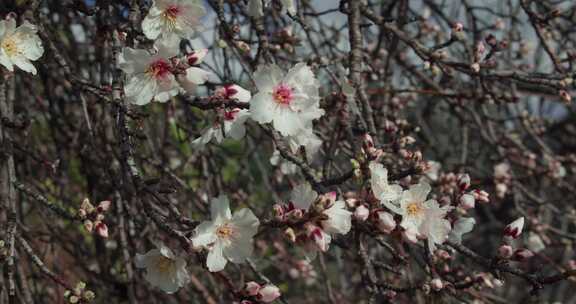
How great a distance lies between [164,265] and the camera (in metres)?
1.77

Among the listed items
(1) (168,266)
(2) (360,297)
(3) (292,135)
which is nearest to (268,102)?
(3) (292,135)

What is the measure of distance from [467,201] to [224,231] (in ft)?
2.29

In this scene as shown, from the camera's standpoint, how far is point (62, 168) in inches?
124

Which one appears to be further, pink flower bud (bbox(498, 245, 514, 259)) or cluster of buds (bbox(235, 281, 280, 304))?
pink flower bud (bbox(498, 245, 514, 259))

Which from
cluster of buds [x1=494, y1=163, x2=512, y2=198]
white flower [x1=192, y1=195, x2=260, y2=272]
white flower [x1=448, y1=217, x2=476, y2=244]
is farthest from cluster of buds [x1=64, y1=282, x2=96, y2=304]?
cluster of buds [x1=494, y1=163, x2=512, y2=198]

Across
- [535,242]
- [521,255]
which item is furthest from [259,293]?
[535,242]

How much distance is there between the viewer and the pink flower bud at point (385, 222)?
151cm

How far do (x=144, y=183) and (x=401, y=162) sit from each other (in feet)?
3.50

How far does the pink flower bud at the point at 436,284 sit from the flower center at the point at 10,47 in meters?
1.34

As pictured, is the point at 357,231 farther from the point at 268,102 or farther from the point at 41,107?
the point at 41,107

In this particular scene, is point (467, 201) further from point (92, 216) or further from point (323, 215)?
point (92, 216)

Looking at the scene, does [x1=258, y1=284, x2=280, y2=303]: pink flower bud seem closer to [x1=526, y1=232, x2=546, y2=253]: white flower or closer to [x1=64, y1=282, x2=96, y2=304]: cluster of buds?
[x1=64, y1=282, x2=96, y2=304]: cluster of buds

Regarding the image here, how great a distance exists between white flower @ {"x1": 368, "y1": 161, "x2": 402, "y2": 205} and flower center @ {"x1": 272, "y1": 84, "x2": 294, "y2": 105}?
0.89 ft

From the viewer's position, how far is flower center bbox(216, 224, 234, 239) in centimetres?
154
